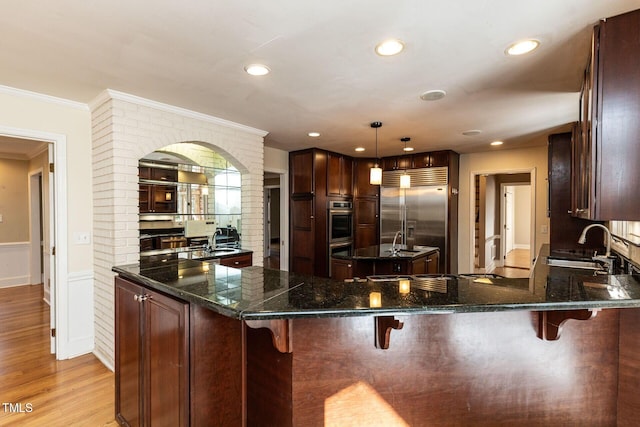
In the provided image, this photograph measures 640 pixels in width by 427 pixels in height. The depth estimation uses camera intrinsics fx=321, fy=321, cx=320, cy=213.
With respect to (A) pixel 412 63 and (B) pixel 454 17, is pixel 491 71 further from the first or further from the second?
(B) pixel 454 17

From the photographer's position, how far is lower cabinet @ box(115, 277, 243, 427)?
149 cm

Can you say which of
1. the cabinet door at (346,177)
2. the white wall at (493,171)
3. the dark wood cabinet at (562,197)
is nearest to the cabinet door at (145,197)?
the cabinet door at (346,177)

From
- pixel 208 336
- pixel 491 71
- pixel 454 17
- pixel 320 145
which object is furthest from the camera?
pixel 320 145

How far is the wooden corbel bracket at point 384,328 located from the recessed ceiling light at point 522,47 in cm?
188

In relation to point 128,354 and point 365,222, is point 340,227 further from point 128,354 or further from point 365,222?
point 128,354

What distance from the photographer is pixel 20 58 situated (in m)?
2.18

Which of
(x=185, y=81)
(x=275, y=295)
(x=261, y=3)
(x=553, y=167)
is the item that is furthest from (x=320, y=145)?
(x=275, y=295)

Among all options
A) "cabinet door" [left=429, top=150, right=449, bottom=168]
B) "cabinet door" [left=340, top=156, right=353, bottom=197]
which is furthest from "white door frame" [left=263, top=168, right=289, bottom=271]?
"cabinet door" [left=429, top=150, right=449, bottom=168]

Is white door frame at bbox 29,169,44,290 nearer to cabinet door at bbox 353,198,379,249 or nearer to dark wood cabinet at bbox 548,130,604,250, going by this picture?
cabinet door at bbox 353,198,379,249

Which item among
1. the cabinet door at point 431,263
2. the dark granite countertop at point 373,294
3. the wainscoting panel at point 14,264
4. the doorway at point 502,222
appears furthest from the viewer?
the doorway at point 502,222

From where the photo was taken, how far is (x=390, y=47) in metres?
2.04

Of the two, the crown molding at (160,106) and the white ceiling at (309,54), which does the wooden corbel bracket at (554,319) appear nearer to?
the white ceiling at (309,54)

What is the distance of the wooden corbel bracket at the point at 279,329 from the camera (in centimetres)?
130

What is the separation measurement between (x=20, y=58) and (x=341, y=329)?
2.75 meters
